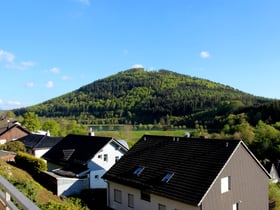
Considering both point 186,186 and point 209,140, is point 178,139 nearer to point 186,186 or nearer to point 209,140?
point 209,140

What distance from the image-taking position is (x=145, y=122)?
14350cm

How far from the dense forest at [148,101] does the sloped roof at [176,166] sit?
9048cm

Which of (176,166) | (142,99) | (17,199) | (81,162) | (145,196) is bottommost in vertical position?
(145,196)

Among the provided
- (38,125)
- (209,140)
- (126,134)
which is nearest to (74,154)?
(209,140)

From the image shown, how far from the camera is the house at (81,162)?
83.8ft

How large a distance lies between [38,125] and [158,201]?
173 ft

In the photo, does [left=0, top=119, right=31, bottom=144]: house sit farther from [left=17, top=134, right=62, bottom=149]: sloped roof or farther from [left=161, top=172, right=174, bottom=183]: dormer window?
[left=161, top=172, right=174, bottom=183]: dormer window

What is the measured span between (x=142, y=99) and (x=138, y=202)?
13854 cm

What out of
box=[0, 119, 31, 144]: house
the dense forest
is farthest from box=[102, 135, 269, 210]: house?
the dense forest

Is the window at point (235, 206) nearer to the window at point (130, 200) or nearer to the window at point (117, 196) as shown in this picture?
the window at point (130, 200)

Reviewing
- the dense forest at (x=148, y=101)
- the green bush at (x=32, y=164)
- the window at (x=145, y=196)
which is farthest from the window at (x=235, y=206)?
the dense forest at (x=148, y=101)

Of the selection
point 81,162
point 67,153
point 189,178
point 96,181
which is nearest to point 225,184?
point 189,178

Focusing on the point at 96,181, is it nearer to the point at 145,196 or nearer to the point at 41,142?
the point at 145,196

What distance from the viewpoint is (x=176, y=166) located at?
64.9ft
